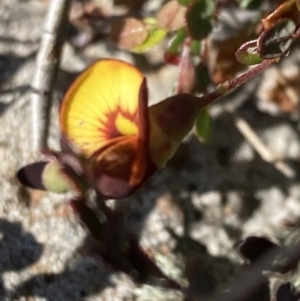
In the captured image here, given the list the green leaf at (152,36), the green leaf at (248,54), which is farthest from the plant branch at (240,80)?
the green leaf at (152,36)

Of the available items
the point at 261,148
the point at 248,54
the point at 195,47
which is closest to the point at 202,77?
the point at 195,47

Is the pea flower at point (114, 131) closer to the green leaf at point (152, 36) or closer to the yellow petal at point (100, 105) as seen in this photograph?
the yellow petal at point (100, 105)

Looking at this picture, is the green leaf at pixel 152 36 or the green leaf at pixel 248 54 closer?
the green leaf at pixel 248 54

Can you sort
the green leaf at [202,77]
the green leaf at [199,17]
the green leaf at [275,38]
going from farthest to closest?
the green leaf at [202,77] < the green leaf at [199,17] < the green leaf at [275,38]

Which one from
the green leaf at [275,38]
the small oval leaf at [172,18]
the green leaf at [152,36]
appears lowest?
the green leaf at [152,36]

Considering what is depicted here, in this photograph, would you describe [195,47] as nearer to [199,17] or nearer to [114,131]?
[199,17]
